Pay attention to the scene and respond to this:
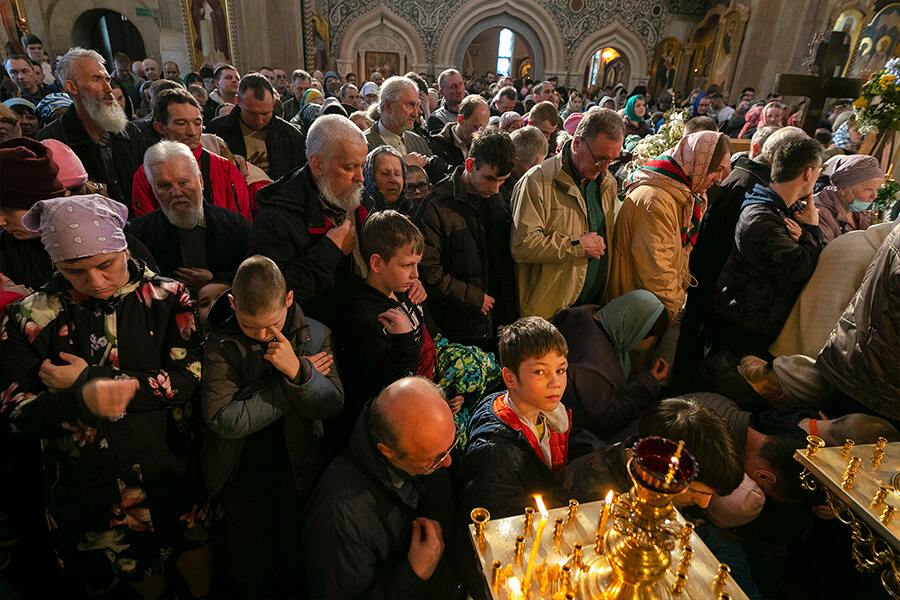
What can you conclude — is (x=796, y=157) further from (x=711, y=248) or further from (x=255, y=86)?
(x=255, y=86)

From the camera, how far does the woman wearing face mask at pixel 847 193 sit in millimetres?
2980

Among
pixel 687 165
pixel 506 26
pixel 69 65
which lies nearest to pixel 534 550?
pixel 687 165

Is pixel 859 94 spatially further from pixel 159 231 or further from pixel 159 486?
pixel 159 486

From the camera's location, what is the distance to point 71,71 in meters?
3.20

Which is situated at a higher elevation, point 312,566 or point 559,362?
point 559,362

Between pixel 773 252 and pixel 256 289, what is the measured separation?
104 inches

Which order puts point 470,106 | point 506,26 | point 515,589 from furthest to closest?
1. point 506,26
2. point 470,106
3. point 515,589

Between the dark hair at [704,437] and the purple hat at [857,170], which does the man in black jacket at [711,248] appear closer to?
the purple hat at [857,170]

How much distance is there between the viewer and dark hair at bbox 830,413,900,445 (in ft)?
5.73

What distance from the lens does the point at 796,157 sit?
2576 millimetres

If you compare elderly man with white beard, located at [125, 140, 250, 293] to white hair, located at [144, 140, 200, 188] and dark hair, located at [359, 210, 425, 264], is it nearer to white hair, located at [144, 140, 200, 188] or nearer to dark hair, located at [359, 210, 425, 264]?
white hair, located at [144, 140, 200, 188]

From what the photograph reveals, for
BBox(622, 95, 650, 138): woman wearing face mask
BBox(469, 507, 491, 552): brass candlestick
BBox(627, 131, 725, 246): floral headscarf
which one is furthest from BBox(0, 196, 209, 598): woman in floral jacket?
BBox(622, 95, 650, 138): woman wearing face mask

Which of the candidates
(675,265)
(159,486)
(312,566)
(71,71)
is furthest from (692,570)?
(71,71)

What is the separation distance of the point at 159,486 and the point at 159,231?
1.29 metres
